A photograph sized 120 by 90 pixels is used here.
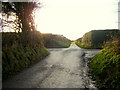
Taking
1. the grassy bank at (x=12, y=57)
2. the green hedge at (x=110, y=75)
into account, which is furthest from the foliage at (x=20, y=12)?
the green hedge at (x=110, y=75)

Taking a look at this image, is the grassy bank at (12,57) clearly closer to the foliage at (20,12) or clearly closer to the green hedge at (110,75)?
the foliage at (20,12)

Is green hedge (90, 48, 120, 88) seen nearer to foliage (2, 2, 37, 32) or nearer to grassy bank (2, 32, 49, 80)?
grassy bank (2, 32, 49, 80)

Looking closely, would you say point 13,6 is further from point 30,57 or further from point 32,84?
point 32,84

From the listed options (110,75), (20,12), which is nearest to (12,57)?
(110,75)

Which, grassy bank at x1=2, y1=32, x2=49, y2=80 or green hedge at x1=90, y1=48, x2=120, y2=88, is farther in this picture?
grassy bank at x1=2, y1=32, x2=49, y2=80

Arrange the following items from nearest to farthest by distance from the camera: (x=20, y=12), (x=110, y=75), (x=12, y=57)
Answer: (x=110, y=75) < (x=12, y=57) < (x=20, y=12)

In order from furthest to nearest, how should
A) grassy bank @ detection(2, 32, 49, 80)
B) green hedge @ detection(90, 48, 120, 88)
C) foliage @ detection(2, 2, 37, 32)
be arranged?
foliage @ detection(2, 2, 37, 32), grassy bank @ detection(2, 32, 49, 80), green hedge @ detection(90, 48, 120, 88)

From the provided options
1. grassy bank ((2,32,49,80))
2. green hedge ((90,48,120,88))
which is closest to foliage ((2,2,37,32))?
grassy bank ((2,32,49,80))

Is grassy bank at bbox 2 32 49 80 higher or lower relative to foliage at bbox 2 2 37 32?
lower

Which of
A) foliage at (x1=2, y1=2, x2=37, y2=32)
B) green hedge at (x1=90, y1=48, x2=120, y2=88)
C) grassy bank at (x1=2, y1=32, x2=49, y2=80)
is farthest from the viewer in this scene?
foliage at (x1=2, y1=2, x2=37, y2=32)

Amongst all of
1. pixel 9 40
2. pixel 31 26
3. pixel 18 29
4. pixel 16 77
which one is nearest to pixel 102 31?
pixel 31 26

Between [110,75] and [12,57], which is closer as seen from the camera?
[110,75]

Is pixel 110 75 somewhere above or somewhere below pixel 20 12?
below

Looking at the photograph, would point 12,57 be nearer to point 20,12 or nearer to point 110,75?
point 110,75
